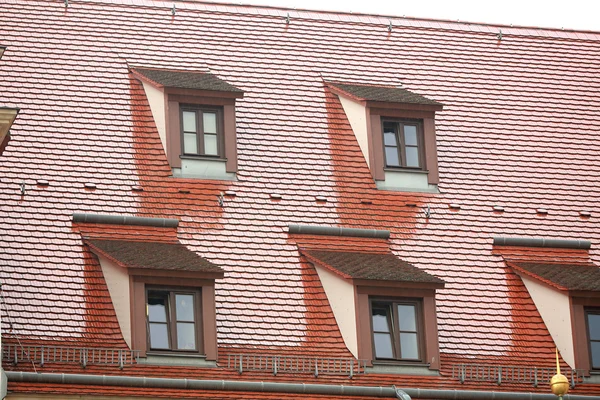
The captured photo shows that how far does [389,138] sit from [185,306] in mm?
6722

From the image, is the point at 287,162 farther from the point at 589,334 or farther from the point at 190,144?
the point at 589,334

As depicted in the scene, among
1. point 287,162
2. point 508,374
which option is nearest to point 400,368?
point 508,374

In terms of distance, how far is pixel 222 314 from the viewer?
35250 mm

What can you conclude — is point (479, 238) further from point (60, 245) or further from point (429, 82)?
point (60, 245)

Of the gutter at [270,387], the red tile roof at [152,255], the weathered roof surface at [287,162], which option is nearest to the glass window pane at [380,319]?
the weathered roof surface at [287,162]

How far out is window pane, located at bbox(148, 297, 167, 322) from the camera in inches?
1353

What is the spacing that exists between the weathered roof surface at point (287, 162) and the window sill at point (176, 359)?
1.39 feet

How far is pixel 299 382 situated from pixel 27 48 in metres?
9.74

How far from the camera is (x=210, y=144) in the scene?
38.2 m

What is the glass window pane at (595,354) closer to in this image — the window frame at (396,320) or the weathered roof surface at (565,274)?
the weathered roof surface at (565,274)

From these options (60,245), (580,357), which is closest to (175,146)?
(60,245)

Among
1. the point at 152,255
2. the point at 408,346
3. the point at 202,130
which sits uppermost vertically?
the point at 202,130

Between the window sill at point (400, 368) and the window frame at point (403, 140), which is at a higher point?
the window frame at point (403, 140)

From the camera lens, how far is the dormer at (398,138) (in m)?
38.8
